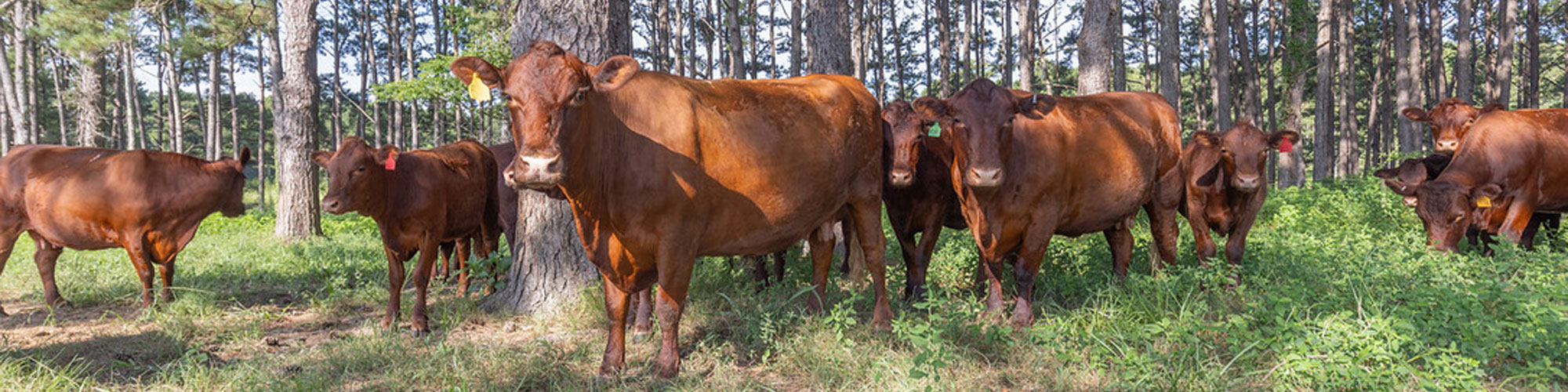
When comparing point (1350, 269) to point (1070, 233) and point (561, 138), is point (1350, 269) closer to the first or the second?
point (1070, 233)

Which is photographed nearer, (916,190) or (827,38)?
(916,190)

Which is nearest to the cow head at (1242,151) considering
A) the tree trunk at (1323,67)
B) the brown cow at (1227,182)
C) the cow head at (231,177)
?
the brown cow at (1227,182)

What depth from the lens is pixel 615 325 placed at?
Result: 4.15 m

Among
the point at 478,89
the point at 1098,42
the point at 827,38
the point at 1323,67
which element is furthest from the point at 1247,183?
the point at 1323,67

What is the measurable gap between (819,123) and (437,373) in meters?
2.44

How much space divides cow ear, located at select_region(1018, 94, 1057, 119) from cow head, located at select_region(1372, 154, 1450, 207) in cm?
432

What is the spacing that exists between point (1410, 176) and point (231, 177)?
10716mm

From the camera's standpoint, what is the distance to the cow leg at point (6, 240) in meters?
6.24

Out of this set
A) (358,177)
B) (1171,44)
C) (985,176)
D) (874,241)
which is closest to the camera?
(985,176)

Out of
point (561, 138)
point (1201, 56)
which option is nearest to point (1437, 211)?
point (561, 138)

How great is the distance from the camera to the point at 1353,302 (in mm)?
4332

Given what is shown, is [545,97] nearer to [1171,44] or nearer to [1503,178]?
[1503,178]

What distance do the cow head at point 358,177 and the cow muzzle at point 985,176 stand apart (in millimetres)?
3951

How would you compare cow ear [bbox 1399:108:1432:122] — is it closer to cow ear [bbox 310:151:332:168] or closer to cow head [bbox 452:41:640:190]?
cow head [bbox 452:41:640:190]
